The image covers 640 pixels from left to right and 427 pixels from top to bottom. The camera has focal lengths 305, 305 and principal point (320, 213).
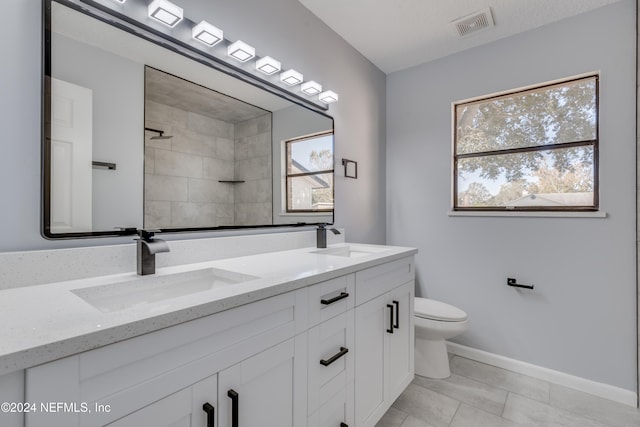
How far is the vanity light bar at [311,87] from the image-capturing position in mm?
1922

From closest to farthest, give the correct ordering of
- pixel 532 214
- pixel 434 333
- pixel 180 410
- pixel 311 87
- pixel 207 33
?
pixel 180 410
pixel 207 33
pixel 311 87
pixel 434 333
pixel 532 214

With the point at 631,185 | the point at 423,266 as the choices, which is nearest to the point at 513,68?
the point at 631,185

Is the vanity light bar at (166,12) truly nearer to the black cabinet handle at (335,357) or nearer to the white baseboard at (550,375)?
the black cabinet handle at (335,357)

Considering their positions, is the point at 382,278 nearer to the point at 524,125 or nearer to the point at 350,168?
the point at 350,168

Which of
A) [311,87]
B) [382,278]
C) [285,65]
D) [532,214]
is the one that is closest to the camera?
[382,278]

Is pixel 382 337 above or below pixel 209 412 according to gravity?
below

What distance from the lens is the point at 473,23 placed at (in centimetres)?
211

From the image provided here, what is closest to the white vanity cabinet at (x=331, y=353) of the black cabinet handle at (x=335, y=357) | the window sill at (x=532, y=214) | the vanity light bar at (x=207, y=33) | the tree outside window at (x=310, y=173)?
the black cabinet handle at (x=335, y=357)

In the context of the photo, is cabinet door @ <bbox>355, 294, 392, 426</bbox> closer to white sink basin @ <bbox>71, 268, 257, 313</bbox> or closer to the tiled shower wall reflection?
white sink basin @ <bbox>71, 268, 257, 313</bbox>

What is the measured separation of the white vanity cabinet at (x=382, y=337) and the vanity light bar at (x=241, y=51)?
1.20 meters

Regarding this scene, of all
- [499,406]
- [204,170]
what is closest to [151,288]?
[204,170]

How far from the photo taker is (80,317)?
643 mm

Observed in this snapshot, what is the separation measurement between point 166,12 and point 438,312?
88.4 inches

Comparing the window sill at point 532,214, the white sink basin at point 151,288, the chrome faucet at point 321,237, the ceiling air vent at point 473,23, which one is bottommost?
the white sink basin at point 151,288
